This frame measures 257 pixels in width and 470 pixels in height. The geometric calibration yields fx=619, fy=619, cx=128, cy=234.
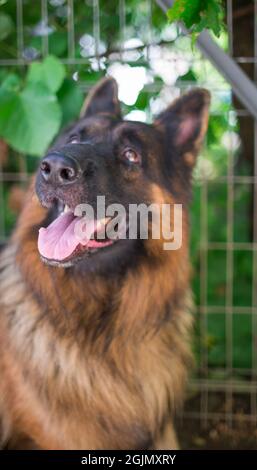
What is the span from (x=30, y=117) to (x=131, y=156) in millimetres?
715

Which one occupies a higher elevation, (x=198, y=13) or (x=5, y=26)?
(x=5, y=26)

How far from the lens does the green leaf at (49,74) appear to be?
9.90 feet

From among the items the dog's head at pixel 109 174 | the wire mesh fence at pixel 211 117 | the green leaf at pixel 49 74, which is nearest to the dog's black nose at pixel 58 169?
the dog's head at pixel 109 174

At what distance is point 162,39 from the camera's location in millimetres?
3658

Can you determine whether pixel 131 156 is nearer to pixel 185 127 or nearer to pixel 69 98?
pixel 185 127

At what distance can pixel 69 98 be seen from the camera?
10.8 feet

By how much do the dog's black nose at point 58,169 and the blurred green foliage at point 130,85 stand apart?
0.85 metres

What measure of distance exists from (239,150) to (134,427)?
6.80 ft

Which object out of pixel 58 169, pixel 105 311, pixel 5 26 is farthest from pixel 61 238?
pixel 5 26

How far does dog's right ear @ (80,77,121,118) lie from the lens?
9.67 ft

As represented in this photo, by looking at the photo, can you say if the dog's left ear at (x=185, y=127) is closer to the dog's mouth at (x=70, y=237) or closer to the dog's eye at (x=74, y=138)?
the dog's eye at (x=74, y=138)

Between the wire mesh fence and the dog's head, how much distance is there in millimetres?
660

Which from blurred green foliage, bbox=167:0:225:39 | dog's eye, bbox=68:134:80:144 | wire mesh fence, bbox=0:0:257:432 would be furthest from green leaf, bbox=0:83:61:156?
blurred green foliage, bbox=167:0:225:39
